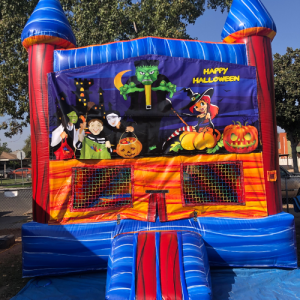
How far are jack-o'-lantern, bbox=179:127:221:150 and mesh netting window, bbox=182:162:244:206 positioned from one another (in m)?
0.29

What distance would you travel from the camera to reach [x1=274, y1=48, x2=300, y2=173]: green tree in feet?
44.3

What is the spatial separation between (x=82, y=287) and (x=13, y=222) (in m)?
5.30

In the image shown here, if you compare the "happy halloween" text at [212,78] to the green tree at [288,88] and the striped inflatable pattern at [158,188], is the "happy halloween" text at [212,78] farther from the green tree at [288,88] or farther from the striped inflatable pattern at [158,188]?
the green tree at [288,88]

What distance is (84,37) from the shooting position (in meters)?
11.5

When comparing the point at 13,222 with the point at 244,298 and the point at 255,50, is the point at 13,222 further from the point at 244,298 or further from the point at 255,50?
the point at 255,50

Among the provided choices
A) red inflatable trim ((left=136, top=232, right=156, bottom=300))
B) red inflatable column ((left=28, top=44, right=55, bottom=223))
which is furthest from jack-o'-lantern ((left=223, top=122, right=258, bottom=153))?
red inflatable column ((left=28, top=44, right=55, bottom=223))

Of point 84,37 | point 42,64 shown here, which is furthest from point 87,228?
point 84,37

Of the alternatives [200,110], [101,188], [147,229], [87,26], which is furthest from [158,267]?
[87,26]

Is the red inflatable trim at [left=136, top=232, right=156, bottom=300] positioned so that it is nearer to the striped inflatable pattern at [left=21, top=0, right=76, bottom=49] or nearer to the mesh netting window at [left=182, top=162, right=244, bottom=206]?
the mesh netting window at [left=182, top=162, right=244, bottom=206]

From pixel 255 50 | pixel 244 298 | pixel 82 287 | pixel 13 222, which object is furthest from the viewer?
pixel 13 222

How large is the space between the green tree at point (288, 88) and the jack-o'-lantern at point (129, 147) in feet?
38.2

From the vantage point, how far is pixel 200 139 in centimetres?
433

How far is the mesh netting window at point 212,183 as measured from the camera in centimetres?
435

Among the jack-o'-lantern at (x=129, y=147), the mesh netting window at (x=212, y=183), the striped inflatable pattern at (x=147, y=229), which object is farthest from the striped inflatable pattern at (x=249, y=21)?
the striped inflatable pattern at (x=147, y=229)
